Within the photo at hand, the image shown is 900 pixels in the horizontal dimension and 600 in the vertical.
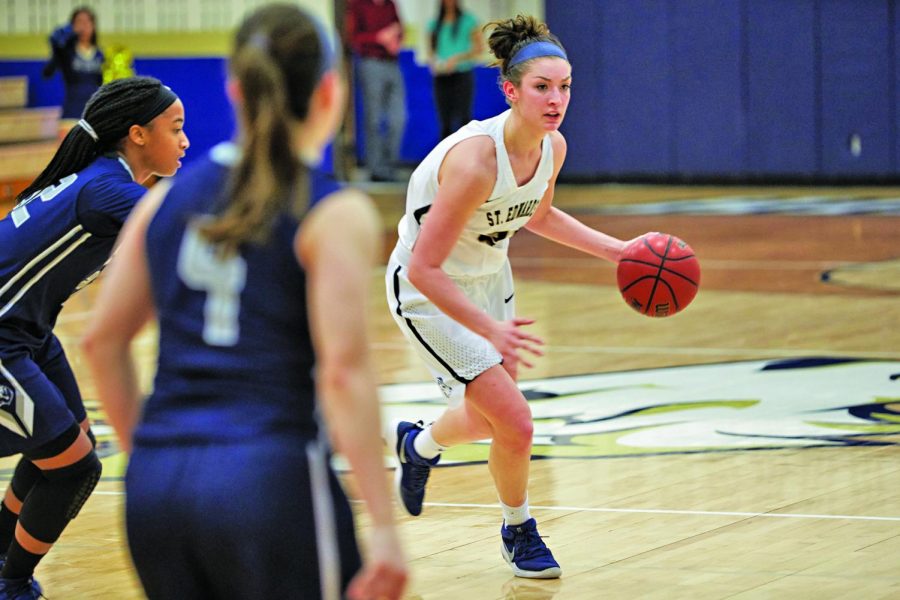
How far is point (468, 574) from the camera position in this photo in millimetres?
4387

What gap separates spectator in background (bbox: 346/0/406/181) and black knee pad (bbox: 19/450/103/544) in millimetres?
11930

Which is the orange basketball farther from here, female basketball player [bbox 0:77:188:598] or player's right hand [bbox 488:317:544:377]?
female basketball player [bbox 0:77:188:598]

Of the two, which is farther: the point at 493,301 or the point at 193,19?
the point at 193,19

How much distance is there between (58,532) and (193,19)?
13618mm

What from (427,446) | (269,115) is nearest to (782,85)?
(427,446)

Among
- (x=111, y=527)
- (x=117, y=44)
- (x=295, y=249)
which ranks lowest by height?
(x=111, y=527)

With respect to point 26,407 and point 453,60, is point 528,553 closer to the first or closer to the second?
point 26,407

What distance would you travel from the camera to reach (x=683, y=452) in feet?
19.1

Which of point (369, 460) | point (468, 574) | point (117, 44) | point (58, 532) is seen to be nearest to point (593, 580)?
point (468, 574)

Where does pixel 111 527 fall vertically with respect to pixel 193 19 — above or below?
below

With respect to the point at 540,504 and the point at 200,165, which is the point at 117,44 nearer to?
the point at 540,504

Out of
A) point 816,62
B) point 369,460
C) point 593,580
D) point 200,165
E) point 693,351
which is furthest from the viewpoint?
point 816,62

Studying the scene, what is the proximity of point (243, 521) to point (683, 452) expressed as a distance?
3836mm

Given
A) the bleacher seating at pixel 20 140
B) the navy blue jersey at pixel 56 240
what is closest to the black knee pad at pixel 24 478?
the navy blue jersey at pixel 56 240
